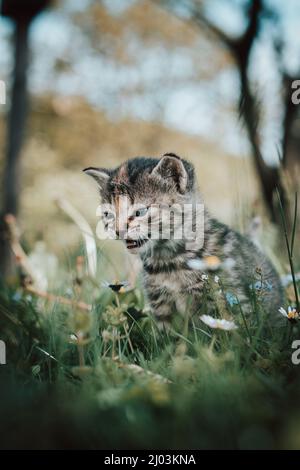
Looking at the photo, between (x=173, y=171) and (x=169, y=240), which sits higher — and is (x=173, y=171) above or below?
above

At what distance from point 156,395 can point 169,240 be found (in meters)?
0.97

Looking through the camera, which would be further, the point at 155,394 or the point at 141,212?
the point at 141,212

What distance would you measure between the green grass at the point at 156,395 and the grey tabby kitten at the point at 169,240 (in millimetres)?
226

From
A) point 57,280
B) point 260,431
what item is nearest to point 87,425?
point 260,431

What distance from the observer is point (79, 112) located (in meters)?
9.51

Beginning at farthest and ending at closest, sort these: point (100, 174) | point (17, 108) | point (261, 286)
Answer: point (17, 108) → point (100, 174) → point (261, 286)

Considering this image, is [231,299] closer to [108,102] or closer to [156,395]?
[156,395]

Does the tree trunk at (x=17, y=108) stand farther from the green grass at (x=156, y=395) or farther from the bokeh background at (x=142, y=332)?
the green grass at (x=156, y=395)

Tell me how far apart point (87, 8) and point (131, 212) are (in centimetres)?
784

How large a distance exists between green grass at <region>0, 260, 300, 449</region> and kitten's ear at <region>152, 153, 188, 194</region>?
0.61m

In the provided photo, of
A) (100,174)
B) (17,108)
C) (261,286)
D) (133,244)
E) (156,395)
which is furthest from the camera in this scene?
(17,108)

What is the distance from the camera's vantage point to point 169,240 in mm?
2090

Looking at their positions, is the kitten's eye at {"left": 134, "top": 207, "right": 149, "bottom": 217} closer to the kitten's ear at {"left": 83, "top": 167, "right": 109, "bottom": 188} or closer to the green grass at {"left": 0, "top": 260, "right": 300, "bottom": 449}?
the kitten's ear at {"left": 83, "top": 167, "right": 109, "bottom": 188}

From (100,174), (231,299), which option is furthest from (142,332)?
(100,174)
